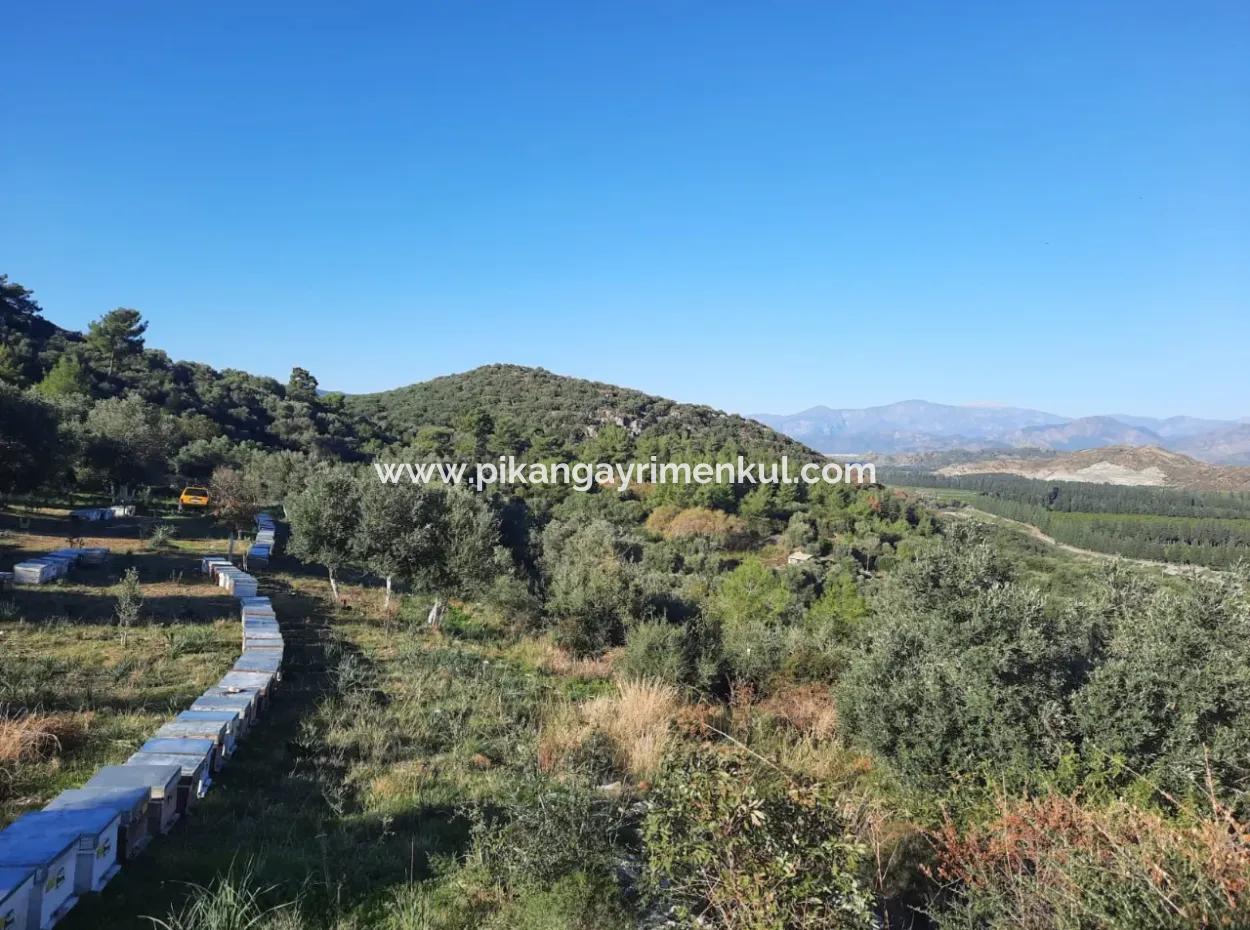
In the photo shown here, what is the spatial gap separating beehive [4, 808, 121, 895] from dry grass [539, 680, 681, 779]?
3.69 metres

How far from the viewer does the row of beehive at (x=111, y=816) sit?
3.88 metres

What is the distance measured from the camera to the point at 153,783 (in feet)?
17.4

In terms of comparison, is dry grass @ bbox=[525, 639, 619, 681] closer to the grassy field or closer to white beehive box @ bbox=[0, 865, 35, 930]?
the grassy field

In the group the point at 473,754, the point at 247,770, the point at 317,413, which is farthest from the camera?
the point at 317,413

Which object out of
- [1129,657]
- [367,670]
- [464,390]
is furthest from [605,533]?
[464,390]

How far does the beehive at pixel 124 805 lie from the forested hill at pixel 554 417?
179 ft

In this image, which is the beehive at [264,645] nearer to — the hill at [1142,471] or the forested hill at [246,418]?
the forested hill at [246,418]

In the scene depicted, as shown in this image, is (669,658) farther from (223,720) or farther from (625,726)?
(223,720)

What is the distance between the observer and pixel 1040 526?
313 feet

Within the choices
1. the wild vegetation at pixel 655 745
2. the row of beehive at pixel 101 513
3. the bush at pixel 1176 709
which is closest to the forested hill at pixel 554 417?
the row of beehive at pixel 101 513

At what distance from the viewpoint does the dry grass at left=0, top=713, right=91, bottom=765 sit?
637 centimetres

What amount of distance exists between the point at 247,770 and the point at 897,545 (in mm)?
48293

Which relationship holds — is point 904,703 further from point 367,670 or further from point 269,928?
point 367,670

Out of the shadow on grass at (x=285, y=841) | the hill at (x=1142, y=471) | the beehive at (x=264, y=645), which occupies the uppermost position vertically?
the beehive at (x=264, y=645)
